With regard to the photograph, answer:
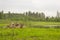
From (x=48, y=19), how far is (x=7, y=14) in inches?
1459

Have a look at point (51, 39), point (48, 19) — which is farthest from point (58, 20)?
point (51, 39)

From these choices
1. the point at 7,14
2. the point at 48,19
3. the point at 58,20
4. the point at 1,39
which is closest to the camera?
the point at 1,39

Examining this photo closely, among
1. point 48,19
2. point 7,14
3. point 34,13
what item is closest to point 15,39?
point 48,19

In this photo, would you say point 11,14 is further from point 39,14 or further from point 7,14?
point 39,14

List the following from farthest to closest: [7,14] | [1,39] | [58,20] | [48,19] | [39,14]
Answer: [39,14], [7,14], [48,19], [58,20], [1,39]

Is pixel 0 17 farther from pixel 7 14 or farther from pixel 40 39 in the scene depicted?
pixel 40 39

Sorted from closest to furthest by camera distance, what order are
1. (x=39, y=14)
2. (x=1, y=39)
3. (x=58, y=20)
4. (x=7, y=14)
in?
(x=1, y=39), (x=58, y=20), (x=7, y=14), (x=39, y=14)

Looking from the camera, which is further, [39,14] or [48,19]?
[39,14]

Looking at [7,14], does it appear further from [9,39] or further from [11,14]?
[9,39]

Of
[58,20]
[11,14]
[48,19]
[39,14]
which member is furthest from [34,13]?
[58,20]

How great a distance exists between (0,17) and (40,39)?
316ft

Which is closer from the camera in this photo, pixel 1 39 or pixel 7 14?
pixel 1 39

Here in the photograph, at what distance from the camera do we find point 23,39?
31.7 m

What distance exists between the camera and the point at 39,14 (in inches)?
6427
